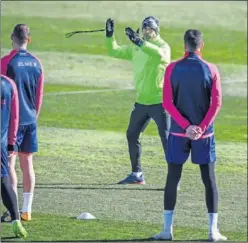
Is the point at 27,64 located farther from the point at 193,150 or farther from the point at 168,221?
Answer: the point at 168,221

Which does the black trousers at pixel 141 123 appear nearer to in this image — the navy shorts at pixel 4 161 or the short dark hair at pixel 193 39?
the short dark hair at pixel 193 39

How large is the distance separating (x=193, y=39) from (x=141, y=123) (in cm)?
381

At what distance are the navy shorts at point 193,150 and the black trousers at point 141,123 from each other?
10.5 ft

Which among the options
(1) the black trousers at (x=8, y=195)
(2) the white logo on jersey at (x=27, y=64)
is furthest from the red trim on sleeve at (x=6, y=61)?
(1) the black trousers at (x=8, y=195)

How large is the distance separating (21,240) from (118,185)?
12.8 ft

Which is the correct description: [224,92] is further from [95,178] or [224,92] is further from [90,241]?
[90,241]

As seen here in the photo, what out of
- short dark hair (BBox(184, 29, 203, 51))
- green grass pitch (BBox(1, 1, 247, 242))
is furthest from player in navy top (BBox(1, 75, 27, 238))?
short dark hair (BBox(184, 29, 203, 51))

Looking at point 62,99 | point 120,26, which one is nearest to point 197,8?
point 120,26

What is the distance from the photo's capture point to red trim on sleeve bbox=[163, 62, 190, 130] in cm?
1202

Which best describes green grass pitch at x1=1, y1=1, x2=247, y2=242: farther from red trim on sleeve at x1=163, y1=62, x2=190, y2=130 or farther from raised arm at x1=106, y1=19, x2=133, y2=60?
raised arm at x1=106, y1=19, x2=133, y2=60

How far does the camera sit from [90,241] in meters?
12.2

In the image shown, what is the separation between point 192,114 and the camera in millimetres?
12102

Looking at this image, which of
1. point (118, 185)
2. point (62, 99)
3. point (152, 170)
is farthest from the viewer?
point (62, 99)

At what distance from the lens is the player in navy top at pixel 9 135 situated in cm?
1159
